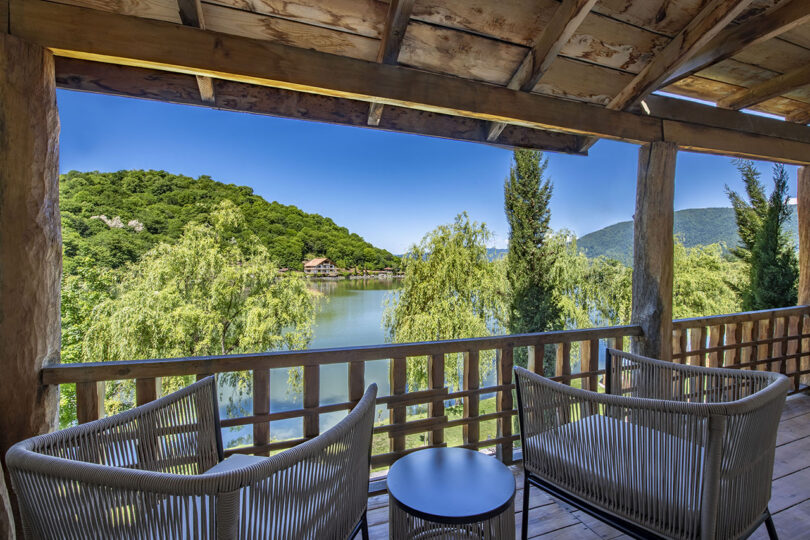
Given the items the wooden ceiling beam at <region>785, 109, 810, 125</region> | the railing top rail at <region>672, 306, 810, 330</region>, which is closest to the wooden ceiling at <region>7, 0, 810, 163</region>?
the wooden ceiling beam at <region>785, 109, 810, 125</region>

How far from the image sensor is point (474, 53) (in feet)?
6.88

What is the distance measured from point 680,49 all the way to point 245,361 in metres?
2.70

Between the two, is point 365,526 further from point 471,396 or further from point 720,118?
point 720,118

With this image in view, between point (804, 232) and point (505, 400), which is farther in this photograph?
point (804, 232)

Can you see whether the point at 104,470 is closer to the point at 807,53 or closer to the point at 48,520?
the point at 48,520

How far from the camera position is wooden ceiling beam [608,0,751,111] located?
195cm

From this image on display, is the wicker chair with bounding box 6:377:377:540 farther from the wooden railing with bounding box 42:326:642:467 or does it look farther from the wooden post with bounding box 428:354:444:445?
the wooden post with bounding box 428:354:444:445

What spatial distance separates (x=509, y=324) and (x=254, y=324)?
7.03 meters

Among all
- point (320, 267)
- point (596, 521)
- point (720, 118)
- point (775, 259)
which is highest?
point (720, 118)

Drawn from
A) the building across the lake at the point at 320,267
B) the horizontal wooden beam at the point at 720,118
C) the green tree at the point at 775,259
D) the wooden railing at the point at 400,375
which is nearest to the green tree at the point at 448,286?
the building across the lake at the point at 320,267

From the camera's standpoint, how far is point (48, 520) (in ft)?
2.96

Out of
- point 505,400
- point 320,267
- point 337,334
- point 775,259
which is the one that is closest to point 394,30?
point 505,400

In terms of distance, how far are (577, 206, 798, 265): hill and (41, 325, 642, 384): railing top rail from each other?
40.4 ft

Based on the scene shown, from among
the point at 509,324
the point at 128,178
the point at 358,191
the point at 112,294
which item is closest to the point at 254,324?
the point at 112,294
